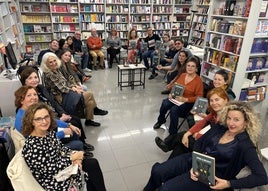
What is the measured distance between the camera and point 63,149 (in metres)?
1.90

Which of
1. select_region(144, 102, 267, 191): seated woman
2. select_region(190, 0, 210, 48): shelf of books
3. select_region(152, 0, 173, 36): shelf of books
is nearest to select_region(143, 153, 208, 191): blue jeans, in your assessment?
select_region(144, 102, 267, 191): seated woman

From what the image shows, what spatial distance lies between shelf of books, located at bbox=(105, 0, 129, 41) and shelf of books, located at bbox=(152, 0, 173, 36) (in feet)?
3.59

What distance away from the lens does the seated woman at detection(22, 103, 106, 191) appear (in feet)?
5.06

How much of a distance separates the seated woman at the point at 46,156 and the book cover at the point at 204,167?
0.88 m

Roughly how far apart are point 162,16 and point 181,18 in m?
0.89

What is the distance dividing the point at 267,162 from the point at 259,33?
2.23m

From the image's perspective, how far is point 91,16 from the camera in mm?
7238

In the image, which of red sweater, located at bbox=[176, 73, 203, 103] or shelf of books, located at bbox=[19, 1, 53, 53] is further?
shelf of books, located at bbox=[19, 1, 53, 53]

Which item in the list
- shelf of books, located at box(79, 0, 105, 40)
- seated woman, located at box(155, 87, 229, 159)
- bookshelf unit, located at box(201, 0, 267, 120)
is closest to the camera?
seated woman, located at box(155, 87, 229, 159)

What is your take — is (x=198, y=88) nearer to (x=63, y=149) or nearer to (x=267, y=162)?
(x=267, y=162)

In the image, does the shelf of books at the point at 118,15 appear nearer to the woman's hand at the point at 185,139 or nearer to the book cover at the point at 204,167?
the woman's hand at the point at 185,139

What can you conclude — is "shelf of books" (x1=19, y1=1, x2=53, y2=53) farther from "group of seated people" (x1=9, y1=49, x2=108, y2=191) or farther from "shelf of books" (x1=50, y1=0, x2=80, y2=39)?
"group of seated people" (x1=9, y1=49, x2=108, y2=191)

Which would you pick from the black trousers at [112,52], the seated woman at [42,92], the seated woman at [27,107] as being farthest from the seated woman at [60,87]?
the black trousers at [112,52]

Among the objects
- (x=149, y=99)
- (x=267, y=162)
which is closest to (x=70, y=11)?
(x=149, y=99)
